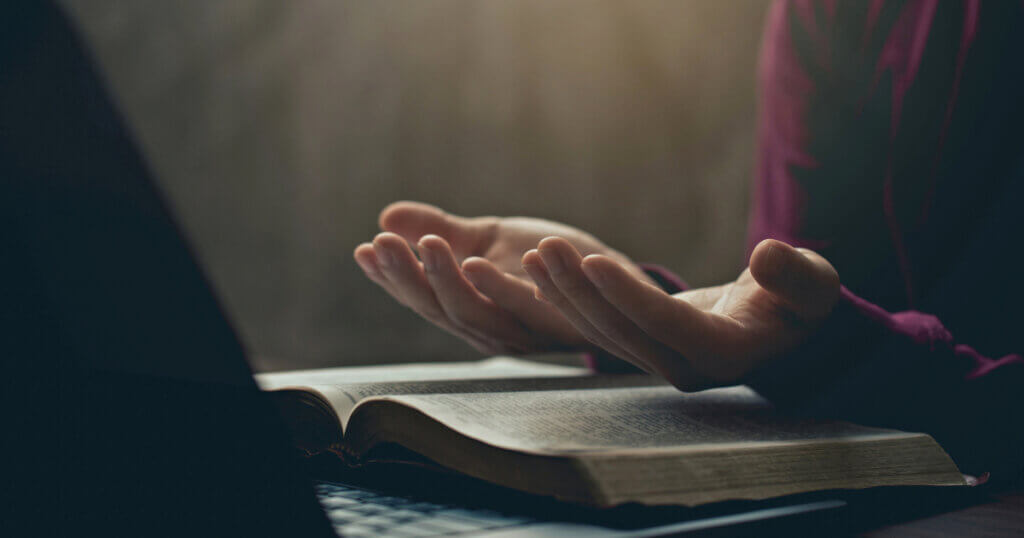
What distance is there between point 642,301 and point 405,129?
3.83 feet

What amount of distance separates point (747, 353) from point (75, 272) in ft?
0.76

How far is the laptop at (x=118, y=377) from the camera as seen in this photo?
217 millimetres

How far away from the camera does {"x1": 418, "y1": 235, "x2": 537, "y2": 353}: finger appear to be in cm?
40

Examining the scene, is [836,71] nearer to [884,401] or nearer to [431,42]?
[884,401]

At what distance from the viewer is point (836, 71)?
59 centimetres

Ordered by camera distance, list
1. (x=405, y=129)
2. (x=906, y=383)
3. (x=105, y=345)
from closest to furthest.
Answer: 1. (x=105, y=345)
2. (x=906, y=383)
3. (x=405, y=129)

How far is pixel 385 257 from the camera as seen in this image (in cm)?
41

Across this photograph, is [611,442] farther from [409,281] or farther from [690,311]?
[409,281]

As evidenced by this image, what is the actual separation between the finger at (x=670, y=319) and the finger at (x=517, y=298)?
0.38ft

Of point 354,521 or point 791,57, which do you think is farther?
point 791,57

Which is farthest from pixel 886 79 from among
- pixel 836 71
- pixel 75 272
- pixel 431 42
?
pixel 431 42

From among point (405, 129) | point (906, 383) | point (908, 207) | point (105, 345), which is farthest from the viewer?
point (405, 129)

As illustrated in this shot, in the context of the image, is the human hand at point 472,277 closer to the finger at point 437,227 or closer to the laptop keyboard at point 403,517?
the finger at point 437,227

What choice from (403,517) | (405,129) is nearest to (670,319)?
(403,517)
